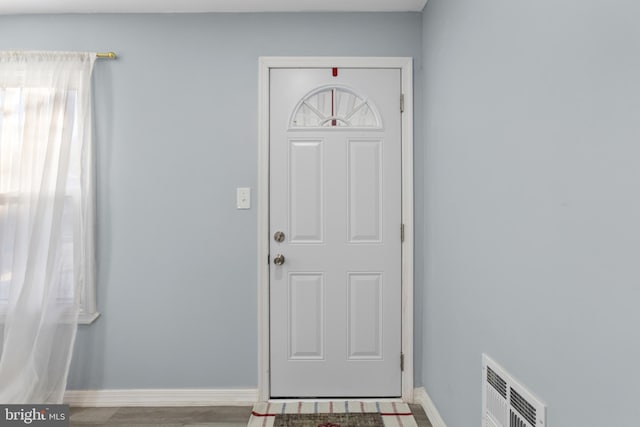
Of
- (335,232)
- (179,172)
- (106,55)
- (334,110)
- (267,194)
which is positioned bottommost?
(335,232)

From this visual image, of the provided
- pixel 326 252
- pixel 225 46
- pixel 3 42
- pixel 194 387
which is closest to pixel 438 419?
pixel 326 252

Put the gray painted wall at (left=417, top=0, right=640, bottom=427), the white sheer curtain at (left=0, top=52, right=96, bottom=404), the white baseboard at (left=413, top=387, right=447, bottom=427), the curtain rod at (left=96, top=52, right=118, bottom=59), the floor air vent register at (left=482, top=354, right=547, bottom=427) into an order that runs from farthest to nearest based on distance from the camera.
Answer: the curtain rod at (left=96, top=52, right=118, bottom=59), the white sheer curtain at (left=0, top=52, right=96, bottom=404), the white baseboard at (left=413, top=387, right=447, bottom=427), the floor air vent register at (left=482, top=354, right=547, bottom=427), the gray painted wall at (left=417, top=0, right=640, bottom=427)

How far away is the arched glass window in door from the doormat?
167 centimetres

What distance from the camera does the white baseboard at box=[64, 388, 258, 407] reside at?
2.61 metres

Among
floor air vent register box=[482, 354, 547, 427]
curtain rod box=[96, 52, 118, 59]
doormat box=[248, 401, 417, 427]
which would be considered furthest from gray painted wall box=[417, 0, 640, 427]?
curtain rod box=[96, 52, 118, 59]

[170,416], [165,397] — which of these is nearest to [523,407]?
[170,416]

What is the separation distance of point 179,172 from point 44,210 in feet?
2.56

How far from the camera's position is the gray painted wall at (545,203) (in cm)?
96

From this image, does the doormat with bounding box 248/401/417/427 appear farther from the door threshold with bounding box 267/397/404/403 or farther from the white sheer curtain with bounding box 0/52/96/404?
the white sheer curtain with bounding box 0/52/96/404

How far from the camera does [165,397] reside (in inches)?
103

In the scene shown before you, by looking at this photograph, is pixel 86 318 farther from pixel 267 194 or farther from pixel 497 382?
pixel 497 382

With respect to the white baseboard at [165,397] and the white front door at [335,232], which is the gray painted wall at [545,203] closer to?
the white front door at [335,232]

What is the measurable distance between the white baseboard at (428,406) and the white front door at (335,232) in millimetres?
121

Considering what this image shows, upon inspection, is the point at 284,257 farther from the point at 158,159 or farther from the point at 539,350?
the point at 539,350
